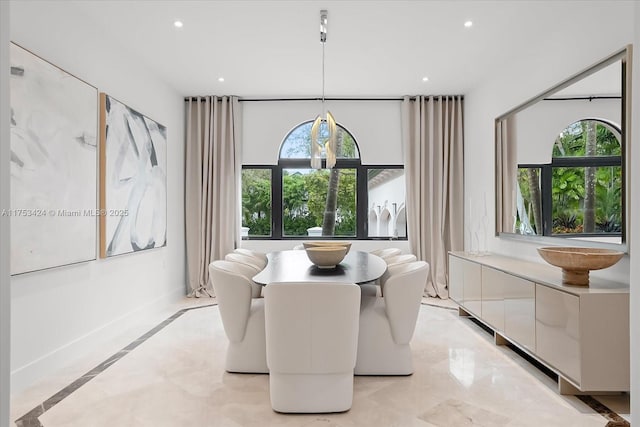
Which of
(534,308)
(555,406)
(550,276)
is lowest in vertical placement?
(555,406)

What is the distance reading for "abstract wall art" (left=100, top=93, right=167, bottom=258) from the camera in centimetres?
338

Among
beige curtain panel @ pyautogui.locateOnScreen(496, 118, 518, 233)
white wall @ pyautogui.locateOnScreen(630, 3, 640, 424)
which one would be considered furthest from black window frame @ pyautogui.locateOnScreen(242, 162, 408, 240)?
white wall @ pyautogui.locateOnScreen(630, 3, 640, 424)

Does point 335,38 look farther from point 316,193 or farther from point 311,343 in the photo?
point 311,343

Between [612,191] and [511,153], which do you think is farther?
[511,153]

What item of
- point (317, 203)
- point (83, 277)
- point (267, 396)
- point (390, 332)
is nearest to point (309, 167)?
point (317, 203)

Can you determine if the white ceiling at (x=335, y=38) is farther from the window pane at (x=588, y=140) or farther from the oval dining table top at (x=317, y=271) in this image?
the oval dining table top at (x=317, y=271)

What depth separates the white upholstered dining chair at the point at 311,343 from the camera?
2031 millimetres

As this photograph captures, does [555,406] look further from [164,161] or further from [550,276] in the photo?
[164,161]

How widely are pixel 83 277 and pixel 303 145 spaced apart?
10.9 feet

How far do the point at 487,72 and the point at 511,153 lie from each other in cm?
113

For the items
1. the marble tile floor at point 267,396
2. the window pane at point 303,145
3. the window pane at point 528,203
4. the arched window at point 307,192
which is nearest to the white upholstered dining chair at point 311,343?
the marble tile floor at point 267,396

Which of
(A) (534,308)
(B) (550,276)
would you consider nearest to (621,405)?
(A) (534,308)

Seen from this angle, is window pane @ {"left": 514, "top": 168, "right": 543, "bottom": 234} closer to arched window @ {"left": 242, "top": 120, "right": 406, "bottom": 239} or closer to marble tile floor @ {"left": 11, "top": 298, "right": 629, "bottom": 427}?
marble tile floor @ {"left": 11, "top": 298, "right": 629, "bottom": 427}

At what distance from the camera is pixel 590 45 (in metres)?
2.75
